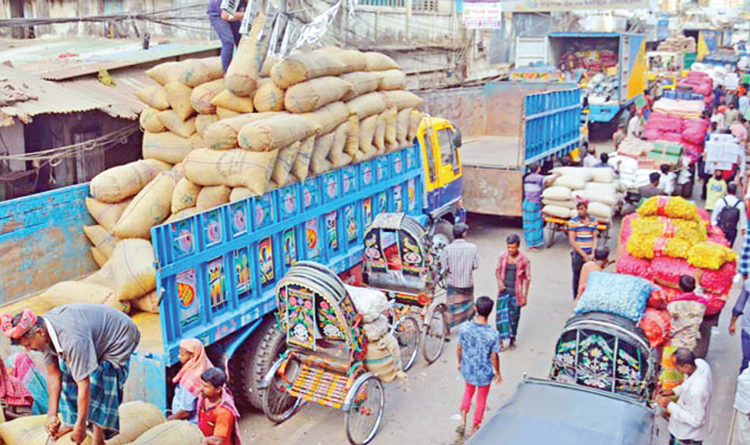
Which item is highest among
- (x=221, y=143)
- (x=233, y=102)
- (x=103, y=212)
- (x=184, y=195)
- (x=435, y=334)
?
(x=233, y=102)

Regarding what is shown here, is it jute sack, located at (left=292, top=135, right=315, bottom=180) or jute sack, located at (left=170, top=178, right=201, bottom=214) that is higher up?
jute sack, located at (left=292, top=135, right=315, bottom=180)

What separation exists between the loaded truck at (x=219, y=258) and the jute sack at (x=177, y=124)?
1.11 m

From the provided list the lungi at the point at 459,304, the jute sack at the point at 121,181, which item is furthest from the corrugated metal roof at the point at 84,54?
the lungi at the point at 459,304

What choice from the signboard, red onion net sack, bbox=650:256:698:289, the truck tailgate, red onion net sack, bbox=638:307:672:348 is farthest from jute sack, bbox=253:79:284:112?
the signboard

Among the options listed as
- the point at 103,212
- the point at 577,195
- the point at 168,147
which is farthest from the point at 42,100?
the point at 577,195

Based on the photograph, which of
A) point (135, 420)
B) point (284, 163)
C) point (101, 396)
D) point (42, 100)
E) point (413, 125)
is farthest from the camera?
point (42, 100)

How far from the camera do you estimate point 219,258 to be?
5.59 m

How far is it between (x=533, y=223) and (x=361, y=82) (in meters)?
3.89

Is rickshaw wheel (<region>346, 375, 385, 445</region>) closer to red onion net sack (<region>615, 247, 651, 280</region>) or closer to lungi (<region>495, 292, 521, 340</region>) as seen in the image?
lungi (<region>495, 292, 521, 340</region>)

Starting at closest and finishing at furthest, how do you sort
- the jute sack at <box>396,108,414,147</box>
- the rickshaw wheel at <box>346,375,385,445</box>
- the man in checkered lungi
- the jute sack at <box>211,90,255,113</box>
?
the man in checkered lungi → the rickshaw wheel at <box>346,375,385,445</box> → the jute sack at <box>211,90,255,113</box> → the jute sack at <box>396,108,414,147</box>

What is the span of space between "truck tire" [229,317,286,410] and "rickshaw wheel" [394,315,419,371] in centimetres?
121

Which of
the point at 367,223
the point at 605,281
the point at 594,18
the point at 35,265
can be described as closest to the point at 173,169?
the point at 35,265

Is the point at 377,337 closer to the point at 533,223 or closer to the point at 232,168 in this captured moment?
the point at 232,168

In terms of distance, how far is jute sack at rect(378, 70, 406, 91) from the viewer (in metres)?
8.35
